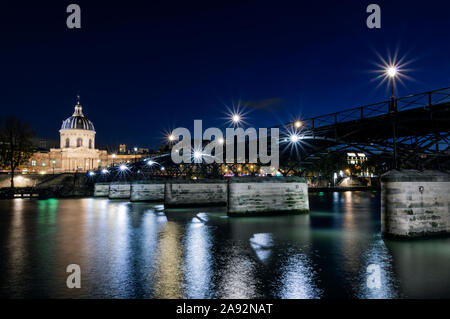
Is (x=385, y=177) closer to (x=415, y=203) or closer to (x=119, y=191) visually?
(x=415, y=203)

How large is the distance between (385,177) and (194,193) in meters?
31.2

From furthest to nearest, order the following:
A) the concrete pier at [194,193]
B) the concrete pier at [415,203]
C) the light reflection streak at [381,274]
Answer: the concrete pier at [194,193], the concrete pier at [415,203], the light reflection streak at [381,274]

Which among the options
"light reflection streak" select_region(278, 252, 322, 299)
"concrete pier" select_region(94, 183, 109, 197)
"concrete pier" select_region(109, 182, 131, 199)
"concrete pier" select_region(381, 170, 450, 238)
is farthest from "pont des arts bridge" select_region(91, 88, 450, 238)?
"concrete pier" select_region(94, 183, 109, 197)

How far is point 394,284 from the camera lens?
46.5 ft

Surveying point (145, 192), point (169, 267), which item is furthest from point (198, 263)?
point (145, 192)

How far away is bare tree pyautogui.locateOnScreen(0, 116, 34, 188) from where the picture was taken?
88062 mm

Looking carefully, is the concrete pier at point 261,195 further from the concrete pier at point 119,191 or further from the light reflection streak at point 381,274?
the concrete pier at point 119,191

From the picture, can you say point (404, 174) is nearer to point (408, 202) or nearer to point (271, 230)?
point (408, 202)

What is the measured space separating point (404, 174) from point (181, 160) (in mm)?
36168

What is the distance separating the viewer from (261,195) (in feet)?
118

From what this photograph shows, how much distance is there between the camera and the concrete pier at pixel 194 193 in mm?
48625

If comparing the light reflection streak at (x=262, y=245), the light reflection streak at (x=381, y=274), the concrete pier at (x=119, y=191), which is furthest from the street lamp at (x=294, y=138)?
the concrete pier at (x=119, y=191)

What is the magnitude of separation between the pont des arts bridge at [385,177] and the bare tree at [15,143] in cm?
5468

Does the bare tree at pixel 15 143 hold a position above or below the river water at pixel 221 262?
above
